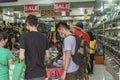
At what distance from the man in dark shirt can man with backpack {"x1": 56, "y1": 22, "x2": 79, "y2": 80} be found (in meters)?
0.54

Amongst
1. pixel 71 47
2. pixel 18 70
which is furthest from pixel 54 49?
pixel 18 70

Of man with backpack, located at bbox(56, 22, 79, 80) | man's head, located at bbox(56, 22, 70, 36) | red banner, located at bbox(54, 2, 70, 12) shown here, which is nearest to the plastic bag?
man with backpack, located at bbox(56, 22, 79, 80)

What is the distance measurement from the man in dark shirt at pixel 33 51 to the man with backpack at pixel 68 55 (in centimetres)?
54

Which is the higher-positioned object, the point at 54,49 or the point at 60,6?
the point at 60,6

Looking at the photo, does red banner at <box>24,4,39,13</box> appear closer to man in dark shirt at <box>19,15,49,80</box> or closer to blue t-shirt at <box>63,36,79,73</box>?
blue t-shirt at <box>63,36,79,73</box>

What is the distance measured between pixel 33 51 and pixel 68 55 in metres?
0.70

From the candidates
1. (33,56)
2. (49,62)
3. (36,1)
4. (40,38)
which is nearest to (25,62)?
(33,56)

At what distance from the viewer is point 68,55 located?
176 inches

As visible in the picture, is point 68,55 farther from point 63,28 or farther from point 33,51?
point 33,51

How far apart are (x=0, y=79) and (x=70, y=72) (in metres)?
1.22

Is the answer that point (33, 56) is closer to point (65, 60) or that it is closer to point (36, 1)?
point (65, 60)

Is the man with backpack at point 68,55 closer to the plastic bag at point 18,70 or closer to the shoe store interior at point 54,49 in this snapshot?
the shoe store interior at point 54,49

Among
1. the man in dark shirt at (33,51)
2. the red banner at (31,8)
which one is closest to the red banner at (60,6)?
the red banner at (31,8)

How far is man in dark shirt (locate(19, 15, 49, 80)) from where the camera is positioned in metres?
3.95
